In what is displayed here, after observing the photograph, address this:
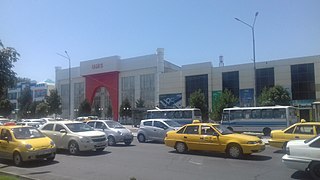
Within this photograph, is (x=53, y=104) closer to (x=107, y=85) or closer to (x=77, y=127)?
(x=107, y=85)

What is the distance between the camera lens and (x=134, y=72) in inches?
3487

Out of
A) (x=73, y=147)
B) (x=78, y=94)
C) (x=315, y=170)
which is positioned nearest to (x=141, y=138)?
(x=73, y=147)

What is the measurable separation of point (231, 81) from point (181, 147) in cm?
5515

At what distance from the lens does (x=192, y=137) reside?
55.1ft

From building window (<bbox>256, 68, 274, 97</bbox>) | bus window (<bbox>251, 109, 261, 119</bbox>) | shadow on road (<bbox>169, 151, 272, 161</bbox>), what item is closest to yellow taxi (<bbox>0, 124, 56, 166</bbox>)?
shadow on road (<bbox>169, 151, 272, 161</bbox>)

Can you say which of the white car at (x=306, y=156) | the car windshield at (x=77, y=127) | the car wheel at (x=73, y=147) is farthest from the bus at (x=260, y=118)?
the white car at (x=306, y=156)

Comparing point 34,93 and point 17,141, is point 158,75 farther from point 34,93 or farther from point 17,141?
point 17,141

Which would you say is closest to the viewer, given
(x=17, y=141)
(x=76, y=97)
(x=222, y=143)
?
(x=17, y=141)

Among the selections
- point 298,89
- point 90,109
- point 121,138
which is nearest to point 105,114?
point 90,109

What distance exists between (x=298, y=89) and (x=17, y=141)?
56685mm

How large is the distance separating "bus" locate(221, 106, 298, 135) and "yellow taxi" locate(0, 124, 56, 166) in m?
21.3

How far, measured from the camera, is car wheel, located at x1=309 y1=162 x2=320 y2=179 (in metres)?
10.3

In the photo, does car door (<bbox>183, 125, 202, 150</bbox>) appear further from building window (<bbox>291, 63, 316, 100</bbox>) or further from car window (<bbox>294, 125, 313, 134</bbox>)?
building window (<bbox>291, 63, 316, 100</bbox>)

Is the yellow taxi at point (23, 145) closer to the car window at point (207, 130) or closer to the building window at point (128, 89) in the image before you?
the car window at point (207, 130)
